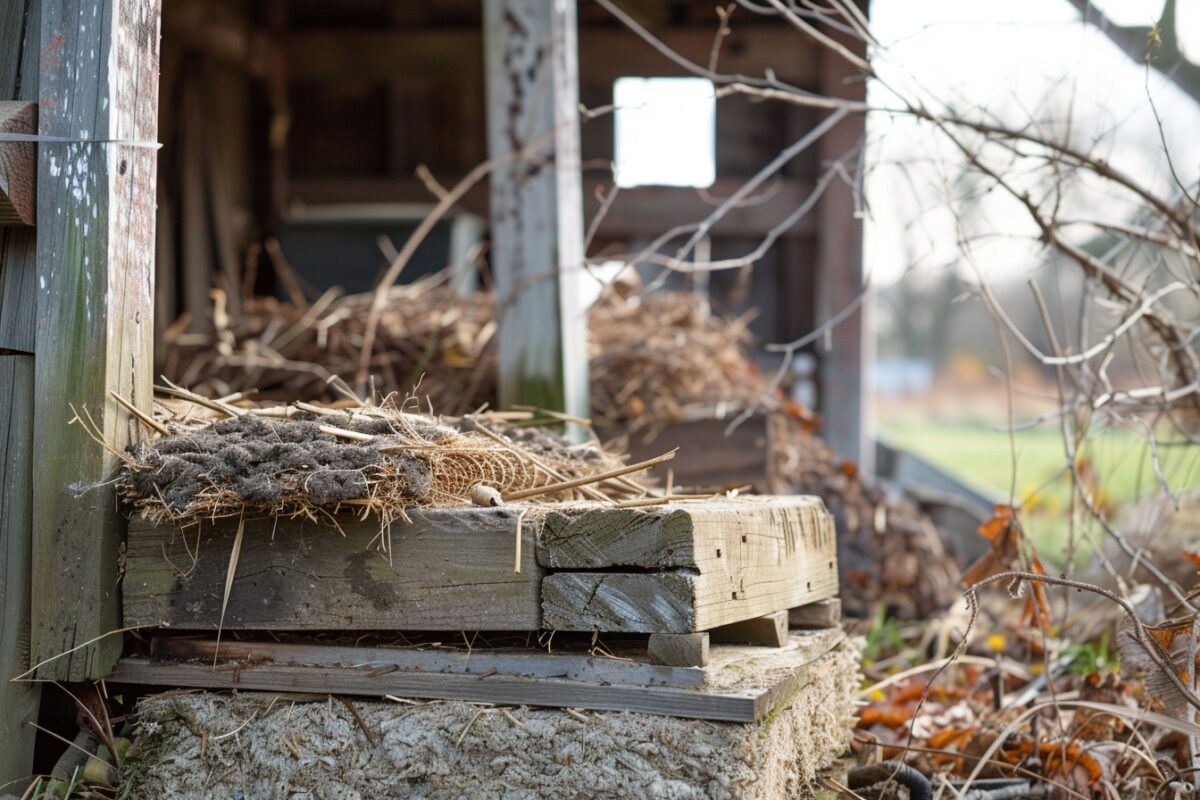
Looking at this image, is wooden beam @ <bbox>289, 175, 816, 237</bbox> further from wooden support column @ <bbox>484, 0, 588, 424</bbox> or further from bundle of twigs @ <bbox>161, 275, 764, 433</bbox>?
wooden support column @ <bbox>484, 0, 588, 424</bbox>

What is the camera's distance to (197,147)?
6.51 m

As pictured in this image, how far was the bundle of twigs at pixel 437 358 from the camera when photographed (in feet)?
14.1

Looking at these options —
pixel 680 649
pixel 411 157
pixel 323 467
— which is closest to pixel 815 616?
pixel 680 649

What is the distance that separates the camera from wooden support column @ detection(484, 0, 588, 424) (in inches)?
153

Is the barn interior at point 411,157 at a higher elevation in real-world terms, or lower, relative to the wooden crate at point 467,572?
higher

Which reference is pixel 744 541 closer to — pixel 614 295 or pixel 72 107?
pixel 72 107

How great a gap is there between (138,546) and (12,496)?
264mm

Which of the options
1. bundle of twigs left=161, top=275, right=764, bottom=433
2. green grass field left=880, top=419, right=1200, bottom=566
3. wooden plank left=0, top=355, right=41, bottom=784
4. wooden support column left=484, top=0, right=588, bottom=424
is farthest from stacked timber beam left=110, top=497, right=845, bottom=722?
green grass field left=880, top=419, right=1200, bottom=566

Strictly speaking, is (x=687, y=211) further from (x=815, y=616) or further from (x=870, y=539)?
(x=815, y=616)

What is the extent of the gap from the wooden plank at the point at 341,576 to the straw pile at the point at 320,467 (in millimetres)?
63

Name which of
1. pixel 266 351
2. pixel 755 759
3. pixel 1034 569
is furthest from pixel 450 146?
pixel 755 759

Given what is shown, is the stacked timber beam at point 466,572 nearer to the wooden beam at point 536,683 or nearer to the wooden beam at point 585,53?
the wooden beam at point 536,683

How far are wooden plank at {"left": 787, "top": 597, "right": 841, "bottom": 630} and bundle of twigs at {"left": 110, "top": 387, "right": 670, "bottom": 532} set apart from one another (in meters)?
0.66

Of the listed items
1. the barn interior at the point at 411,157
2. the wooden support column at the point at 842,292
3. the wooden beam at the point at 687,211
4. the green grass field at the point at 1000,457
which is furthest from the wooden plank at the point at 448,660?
the wooden beam at the point at 687,211
